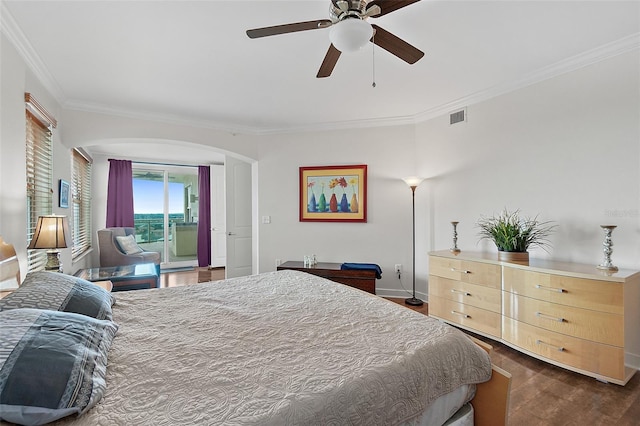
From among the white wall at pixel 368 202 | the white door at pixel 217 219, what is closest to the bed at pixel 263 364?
the white wall at pixel 368 202

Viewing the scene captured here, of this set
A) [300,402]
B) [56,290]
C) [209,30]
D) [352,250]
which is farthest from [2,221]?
[352,250]

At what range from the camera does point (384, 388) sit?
3.53 ft

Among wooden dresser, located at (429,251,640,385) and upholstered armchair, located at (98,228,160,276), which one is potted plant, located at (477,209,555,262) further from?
upholstered armchair, located at (98,228,160,276)

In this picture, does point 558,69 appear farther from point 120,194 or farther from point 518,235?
point 120,194

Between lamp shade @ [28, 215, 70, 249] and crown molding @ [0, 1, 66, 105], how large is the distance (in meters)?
1.26

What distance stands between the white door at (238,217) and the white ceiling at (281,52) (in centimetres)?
158

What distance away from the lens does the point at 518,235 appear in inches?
109

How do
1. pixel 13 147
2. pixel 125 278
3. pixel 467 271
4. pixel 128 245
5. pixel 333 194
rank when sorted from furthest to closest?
pixel 128 245
pixel 333 194
pixel 125 278
pixel 467 271
pixel 13 147

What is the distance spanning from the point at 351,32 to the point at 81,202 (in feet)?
17.9

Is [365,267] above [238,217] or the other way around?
the other way around

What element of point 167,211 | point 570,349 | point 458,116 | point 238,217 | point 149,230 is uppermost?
point 458,116

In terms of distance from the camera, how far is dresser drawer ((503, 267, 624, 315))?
2131 mm

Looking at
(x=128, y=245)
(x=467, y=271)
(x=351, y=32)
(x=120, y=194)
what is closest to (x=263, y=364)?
(x=351, y=32)

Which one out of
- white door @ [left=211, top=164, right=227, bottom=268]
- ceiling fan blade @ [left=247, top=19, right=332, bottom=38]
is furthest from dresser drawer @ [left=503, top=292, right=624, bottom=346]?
white door @ [left=211, top=164, right=227, bottom=268]
